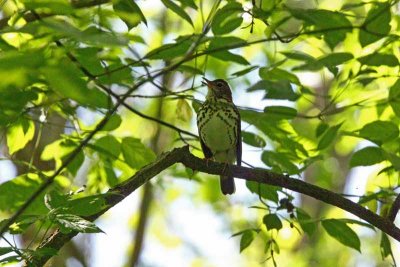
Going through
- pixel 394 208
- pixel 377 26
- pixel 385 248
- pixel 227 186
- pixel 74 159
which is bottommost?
pixel 385 248

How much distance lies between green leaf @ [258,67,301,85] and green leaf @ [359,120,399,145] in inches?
17.7

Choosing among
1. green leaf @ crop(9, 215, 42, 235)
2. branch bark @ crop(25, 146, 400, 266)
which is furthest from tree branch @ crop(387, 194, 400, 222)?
green leaf @ crop(9, 215, 42, 235)

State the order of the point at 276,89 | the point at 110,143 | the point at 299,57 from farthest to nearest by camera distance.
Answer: the point at 110,143
the point at 276,89
the point at 299,57

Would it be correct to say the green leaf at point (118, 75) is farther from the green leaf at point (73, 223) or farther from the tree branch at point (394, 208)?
the tree branch at point (394, 208)

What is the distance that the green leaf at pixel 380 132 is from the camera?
365 cm

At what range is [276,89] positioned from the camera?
138 inches

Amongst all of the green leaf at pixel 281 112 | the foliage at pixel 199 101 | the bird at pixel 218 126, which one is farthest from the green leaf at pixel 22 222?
the bird at pixel 218 126

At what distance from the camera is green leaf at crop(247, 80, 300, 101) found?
3432 millimetres

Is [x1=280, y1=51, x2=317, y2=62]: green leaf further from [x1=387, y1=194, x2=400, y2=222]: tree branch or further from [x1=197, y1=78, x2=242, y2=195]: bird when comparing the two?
[x1=197, y1=78, x2=242, y2=195]: bird

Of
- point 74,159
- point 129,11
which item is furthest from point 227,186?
point 129,11

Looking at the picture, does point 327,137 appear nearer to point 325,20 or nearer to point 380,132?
point 380,132

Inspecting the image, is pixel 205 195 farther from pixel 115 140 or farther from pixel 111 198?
pixel 111 198

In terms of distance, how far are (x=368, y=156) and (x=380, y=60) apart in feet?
1.68

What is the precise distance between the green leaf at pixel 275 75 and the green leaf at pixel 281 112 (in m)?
0.16
